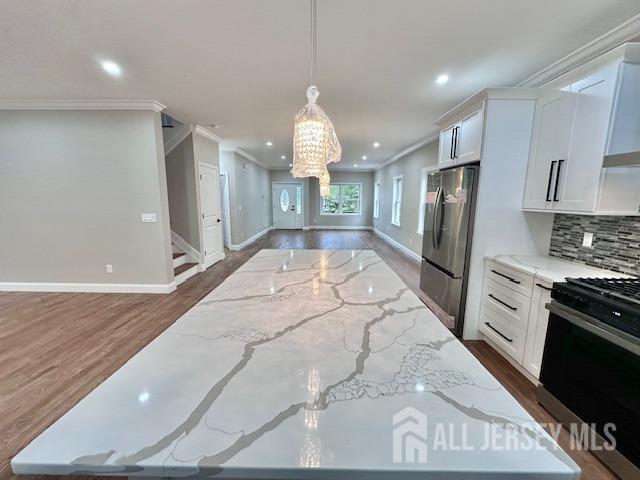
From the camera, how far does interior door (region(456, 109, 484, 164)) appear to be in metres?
2.52

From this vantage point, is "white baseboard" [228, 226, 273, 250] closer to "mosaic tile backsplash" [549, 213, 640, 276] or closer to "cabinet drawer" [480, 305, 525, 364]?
"cabinet drawer" [480, 305, 525, 364]

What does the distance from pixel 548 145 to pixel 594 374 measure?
1732 millimetres

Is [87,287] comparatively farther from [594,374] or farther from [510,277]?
[594,374]

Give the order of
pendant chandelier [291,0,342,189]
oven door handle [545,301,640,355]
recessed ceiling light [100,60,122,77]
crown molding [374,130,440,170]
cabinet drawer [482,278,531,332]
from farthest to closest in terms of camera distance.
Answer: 1. crown molding [374,130,440,170]
2. recessed ceiling light [100,60,122,77]
3. cabinet drawer [482,278,531,332]
4. pendant chandelier [291,0,342,189]
5. oven door handle [545,301,640,355]

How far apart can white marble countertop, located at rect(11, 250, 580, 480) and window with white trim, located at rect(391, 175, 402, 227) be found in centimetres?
646

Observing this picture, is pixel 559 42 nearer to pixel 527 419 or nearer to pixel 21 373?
pixel 527 419

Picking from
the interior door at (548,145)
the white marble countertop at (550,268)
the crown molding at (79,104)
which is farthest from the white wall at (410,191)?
the crown molding at (79,104)

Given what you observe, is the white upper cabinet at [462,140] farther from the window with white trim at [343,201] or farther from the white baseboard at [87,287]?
the window with white trim at [343,201]

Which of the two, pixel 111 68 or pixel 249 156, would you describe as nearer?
pixel 111 68

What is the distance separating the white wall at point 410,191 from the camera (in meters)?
5.44

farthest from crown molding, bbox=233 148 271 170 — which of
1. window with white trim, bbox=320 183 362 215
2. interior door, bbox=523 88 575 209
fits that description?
interior door, bbox=523 88 575 209

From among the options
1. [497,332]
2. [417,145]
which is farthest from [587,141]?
[417,145]

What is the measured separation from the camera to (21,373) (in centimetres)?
220

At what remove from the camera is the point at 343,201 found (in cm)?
1082
